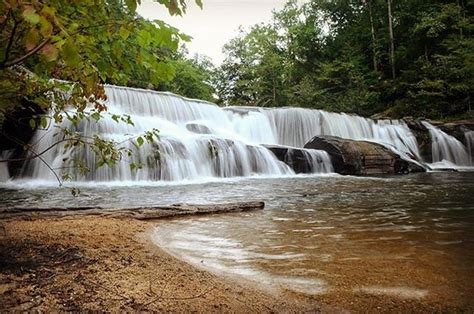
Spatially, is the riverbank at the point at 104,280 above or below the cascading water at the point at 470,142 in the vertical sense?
below

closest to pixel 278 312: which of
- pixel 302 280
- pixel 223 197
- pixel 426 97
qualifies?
pixel 302 280

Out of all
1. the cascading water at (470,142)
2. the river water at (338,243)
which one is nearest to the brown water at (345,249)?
the river water at (338,243)

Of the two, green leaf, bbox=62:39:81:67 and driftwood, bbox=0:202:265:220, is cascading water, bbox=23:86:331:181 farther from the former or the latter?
green leaf, bbox=62:39:81:67

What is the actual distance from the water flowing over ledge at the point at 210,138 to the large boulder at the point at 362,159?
1.83 ft

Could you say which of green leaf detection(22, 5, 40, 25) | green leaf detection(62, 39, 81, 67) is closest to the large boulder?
green leaf detection(62, 39, 81, 67)

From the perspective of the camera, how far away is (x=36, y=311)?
1.94 meters

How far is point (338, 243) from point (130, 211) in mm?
3125

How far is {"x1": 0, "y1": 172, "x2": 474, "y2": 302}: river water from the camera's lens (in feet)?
9.00

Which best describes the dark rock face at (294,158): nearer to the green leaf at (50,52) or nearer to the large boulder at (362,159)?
the large boulder at (362,159)

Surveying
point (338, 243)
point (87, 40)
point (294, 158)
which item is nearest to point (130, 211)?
point (338, 243)

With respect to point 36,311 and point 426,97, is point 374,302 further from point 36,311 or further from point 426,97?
point 426,97

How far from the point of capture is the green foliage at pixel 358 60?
25.6 meters

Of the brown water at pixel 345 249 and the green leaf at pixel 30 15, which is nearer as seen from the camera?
the green leaf at pixel 30 15

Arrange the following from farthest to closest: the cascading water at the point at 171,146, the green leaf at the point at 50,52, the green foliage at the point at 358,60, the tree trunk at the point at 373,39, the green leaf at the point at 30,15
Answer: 1. the tree trunk at the point at 373,39
2. the green foliage at the point at 358,60
3. the cascading water at the point at 171,146
4. the green leaf at the point at 50,52
5. the green leaf at the point at 30,15
